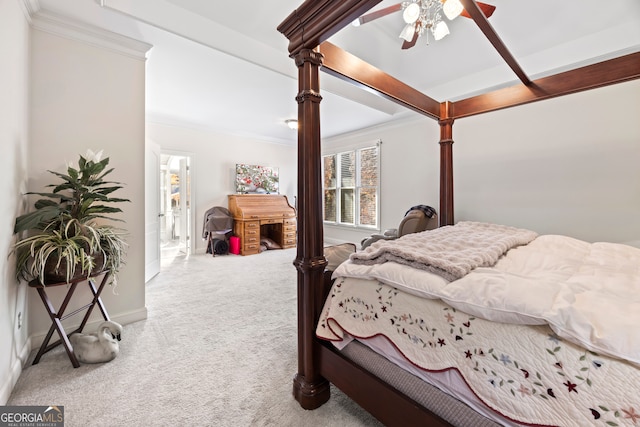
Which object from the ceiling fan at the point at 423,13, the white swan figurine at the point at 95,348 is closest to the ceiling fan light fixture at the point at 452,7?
the ceiling fan at the point at 423,13

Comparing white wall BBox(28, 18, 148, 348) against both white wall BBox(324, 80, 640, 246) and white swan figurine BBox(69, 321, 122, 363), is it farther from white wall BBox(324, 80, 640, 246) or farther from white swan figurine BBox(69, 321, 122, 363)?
white wall BBox(324, 80, 640, 246)

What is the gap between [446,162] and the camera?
2.72m

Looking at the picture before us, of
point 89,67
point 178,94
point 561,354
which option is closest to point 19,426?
point 561,354

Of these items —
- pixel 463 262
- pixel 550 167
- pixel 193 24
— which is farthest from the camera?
pixel 550 167

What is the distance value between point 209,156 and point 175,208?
296 centimetres

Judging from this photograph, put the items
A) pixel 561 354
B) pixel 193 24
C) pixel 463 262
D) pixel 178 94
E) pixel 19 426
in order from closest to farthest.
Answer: pixel 561 354
pixel 463 262
pixel 19 426
pixel 193 24
pixel 178 94

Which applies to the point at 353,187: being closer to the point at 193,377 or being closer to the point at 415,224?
the point at 415,224

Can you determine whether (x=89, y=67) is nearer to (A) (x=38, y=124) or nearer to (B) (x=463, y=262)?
(A) (x=38, y=124)

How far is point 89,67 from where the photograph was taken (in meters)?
2.12

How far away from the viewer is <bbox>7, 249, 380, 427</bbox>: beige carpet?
1323 mm

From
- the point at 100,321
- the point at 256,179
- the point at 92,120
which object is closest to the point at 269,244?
the point at 256,179

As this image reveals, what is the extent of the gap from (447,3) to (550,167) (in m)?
2.49

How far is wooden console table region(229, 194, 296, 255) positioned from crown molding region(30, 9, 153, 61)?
327 centimetres

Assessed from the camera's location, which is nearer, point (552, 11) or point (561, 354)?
point (561, 354)
